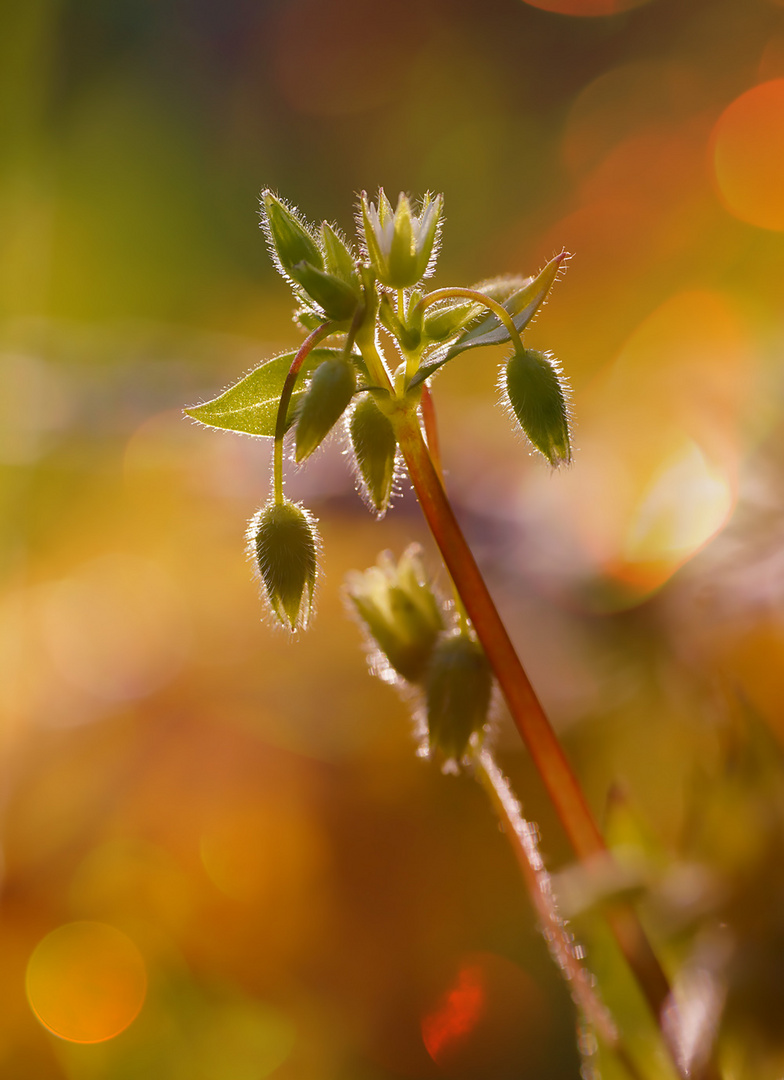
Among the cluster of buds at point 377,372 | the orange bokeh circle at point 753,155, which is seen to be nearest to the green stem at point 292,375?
the cluster of buds at point 377,372

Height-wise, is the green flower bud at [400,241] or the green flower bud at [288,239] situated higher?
the green flower bud at [288,239]

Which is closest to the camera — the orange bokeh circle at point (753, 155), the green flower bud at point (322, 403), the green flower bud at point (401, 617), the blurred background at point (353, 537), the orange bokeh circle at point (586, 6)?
the green flower bud at point (322, 403)

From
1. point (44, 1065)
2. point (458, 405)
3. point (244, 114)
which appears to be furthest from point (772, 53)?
point (44, 1065)

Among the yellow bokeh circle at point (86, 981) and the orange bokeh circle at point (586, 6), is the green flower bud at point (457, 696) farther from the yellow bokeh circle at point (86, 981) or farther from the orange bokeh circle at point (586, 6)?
the orange bokeh circle at point (586, 6)

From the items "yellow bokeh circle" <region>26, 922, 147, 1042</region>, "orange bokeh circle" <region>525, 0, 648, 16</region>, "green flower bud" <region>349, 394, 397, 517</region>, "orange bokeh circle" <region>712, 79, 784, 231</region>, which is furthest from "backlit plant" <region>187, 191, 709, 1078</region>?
"orange bokeh circle" <region>525, 0, 648, 16</region>

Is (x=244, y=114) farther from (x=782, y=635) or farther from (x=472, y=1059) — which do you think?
(x=472, y=1059)

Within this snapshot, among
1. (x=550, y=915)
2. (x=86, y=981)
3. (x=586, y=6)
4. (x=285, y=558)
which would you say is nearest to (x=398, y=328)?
(x=285, y=558)

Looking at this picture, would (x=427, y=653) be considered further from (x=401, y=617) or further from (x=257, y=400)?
(x=257, y=400)

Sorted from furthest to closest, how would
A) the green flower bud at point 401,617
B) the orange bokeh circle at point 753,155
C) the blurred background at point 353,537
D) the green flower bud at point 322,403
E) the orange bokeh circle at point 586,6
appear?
the orange bokeh circle at point 586,6 → the orange bokeh circle at point 753,155 → the blurred background at point 353,537 → the green flower bud at point 401,617 → the green flower bud at point 322,403
